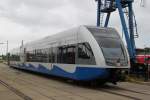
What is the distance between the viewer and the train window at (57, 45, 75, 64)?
22453 mm

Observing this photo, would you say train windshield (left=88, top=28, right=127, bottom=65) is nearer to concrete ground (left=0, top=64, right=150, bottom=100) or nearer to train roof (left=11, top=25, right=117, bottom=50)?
train roof (left=11, top=25, right=117, bottom=50)

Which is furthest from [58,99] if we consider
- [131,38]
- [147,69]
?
[131,38]

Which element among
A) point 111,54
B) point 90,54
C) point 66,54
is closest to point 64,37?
point 66,54

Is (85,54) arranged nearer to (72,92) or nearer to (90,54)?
(90,54)

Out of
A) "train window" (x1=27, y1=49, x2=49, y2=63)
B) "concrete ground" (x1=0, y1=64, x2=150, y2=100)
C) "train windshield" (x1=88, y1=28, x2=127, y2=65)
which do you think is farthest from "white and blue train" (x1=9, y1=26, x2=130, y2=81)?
"train window" (x1=27, y1=49, x2=49, y2=63)

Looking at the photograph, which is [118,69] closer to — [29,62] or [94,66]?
[94,66]

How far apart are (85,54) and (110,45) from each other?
4.72 ft

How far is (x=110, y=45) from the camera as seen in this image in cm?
2052

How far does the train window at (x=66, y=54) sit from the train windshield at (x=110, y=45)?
83.4 inches

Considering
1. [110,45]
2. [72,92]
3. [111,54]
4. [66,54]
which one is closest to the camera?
[72,92]

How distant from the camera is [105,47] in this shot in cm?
2020

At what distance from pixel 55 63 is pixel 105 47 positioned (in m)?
6.88

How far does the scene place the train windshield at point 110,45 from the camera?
65.1ft

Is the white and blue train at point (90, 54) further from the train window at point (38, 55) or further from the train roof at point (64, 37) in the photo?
the train window at point (38, 55)
